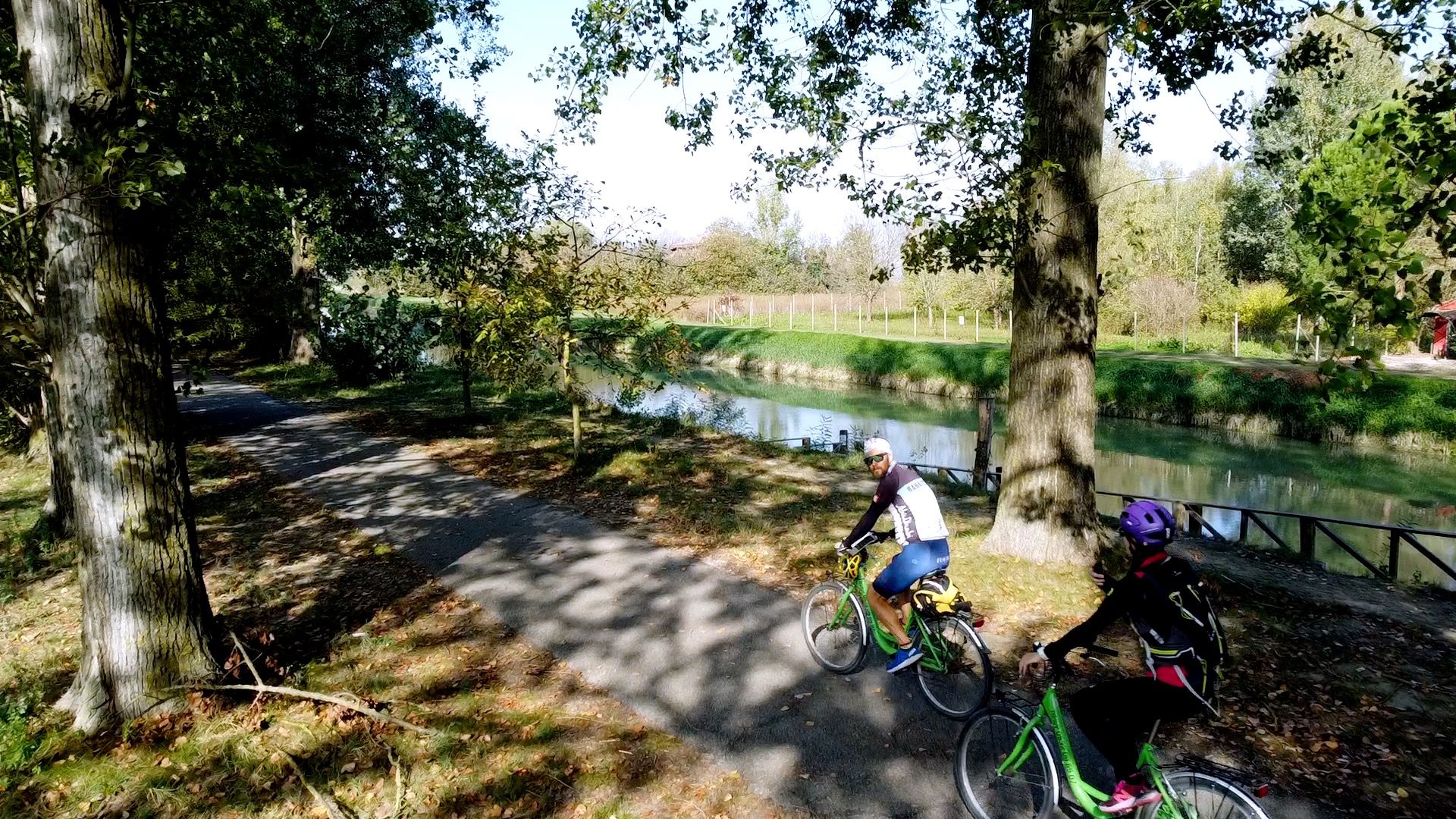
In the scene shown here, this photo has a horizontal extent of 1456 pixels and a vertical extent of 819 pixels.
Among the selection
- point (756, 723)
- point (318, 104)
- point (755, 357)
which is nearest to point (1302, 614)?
point (756, 723)

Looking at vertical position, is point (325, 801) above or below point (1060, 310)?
below

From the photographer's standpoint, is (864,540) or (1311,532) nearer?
(864,540)

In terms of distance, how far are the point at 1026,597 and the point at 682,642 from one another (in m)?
3.26

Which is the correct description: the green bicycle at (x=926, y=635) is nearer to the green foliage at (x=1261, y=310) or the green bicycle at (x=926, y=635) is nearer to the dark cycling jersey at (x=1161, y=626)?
the dark cycling jersey at (x=1161, y=626)

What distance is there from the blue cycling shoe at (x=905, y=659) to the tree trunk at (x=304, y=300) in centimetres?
1949

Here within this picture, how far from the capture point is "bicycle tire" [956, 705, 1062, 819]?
13.7ft

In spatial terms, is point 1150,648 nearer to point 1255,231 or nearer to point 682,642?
point 682,642

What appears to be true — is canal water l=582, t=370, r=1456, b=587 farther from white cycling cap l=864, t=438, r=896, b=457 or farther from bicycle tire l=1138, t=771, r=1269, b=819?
bicycle tire l=1138, t=771, r=1269, b=819

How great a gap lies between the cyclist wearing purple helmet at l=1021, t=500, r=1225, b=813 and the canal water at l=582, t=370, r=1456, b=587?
928 cm

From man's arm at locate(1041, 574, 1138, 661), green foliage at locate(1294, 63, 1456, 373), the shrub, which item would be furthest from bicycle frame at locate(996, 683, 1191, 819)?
the shrub

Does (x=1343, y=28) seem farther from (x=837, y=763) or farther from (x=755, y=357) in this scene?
(x=837, y=763)

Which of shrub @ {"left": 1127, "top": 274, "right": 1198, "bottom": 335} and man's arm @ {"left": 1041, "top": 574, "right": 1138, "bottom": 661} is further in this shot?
shrub @ {"left": 1127, "top": 274, "right": 1198, "bottom": 335}

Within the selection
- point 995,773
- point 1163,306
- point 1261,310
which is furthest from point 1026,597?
point 1261,310

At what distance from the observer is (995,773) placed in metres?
4.36
